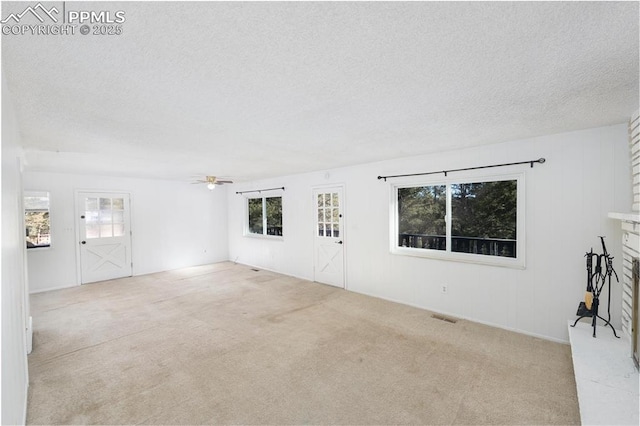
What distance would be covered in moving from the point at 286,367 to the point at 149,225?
5869 millimetres

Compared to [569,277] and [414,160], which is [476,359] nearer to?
[569,277]

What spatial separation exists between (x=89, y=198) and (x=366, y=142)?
20.4ft

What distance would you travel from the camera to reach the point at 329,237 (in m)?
5.84

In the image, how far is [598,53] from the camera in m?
1.58

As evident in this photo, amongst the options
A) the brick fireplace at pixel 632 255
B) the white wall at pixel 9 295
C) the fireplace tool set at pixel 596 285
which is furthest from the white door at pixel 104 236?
the brick fireplace at pixel 632 255

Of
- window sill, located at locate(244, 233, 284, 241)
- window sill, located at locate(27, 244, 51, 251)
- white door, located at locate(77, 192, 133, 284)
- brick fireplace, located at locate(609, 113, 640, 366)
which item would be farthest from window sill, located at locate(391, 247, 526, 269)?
window sill, located at locate(27, 244, 51, 251)

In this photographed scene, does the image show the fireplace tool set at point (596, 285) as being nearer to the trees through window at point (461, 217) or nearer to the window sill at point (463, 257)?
the window sill at point (463, 257)

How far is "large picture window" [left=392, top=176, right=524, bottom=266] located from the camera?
3.71 metres

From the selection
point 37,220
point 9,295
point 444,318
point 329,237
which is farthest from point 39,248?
point 444,318

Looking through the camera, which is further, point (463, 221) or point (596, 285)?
point (463, 221)

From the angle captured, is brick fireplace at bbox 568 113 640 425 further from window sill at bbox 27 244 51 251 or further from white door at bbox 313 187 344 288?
window sill at bbox 27 244 51 251

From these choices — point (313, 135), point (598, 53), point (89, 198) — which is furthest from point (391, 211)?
point (89, 198)

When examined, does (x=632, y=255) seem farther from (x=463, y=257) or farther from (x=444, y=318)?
(x=444, y=318)

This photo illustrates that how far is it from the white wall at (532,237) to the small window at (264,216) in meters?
2.51
